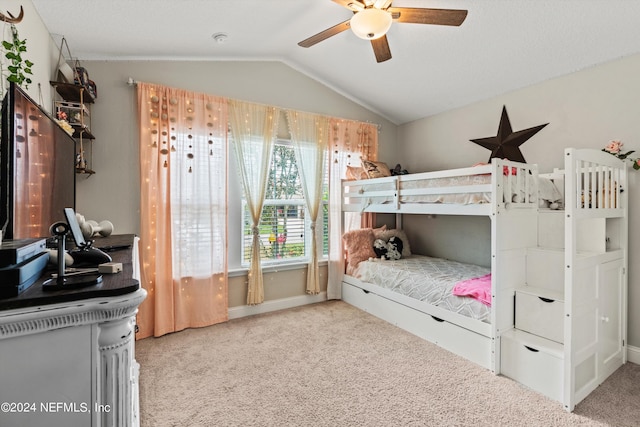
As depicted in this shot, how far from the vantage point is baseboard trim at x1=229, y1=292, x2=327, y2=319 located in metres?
3.32

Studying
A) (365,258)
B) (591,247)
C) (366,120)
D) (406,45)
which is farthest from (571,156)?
(366,120)

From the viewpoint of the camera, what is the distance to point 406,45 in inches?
109

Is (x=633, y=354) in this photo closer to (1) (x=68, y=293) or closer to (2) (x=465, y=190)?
(2) (x=465, y=190)

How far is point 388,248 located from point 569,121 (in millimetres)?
2041

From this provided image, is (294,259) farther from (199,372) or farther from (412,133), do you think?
(412,133)

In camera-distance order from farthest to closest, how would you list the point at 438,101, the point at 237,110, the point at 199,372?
1. the point at 438,101
2. the point at 237,110
3. the point at 199,372

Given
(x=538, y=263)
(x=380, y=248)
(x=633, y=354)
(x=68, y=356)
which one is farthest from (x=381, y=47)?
(x=633, y=354)

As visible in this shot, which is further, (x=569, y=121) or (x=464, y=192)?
(x=569, y=121)

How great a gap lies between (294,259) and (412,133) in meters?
2.28

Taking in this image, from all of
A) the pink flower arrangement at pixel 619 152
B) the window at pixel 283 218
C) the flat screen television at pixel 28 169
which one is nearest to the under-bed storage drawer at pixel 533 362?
the pink flower arrangement at pixel 619 152

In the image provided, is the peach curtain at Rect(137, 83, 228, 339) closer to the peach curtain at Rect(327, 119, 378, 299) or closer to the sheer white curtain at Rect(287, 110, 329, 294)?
the sheer white curtain at Rect(287, 110, 329, 294)

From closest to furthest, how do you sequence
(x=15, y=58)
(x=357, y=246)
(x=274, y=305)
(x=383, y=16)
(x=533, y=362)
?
(x=15, y=58) < (x=383, y=16) < (x=533, y=362) < (x=274, y=305) < (x=357, y=246)

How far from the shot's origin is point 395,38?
2.70 metres

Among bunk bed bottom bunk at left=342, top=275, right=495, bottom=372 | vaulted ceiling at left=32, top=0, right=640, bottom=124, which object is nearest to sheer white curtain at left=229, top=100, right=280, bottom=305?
vaulted ceiling at left=32, top=0, right=640, bottom=124
